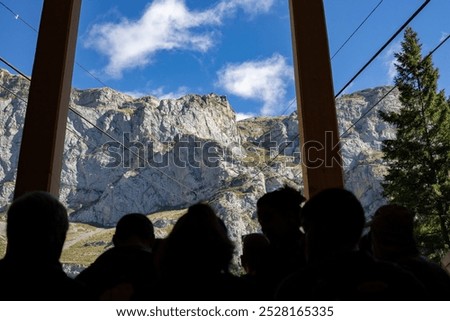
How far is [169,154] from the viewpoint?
124 meters

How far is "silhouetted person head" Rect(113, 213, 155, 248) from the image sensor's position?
178 cm

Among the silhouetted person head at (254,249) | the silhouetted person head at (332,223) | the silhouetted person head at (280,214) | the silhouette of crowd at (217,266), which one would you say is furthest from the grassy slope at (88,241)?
the silhouetted person head at (332,223)

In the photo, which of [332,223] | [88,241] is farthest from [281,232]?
[88,241]

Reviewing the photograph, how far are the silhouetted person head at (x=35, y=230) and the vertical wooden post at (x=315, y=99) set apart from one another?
3.67 feet

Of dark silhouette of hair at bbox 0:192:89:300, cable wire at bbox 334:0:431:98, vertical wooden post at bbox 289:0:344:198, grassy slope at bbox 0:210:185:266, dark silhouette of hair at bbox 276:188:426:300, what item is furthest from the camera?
grassy slope at bbox 0:210:185:266

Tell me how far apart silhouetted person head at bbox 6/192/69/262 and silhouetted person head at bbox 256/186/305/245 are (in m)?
0.70

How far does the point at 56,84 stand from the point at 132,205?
359 ft

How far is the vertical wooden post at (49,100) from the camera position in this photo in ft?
6.93

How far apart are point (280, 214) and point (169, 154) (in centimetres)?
12362

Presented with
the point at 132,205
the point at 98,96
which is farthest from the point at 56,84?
the point at 98,96

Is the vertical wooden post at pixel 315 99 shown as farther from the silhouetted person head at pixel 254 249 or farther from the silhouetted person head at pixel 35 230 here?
the silhouetted person head at pixel 35 230

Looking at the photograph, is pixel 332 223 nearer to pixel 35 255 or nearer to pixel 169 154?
pixel 35 255

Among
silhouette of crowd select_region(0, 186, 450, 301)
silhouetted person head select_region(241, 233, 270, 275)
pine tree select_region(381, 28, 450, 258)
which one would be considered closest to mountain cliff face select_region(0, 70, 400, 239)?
pine tree select_region(381, 28, 450, 258)

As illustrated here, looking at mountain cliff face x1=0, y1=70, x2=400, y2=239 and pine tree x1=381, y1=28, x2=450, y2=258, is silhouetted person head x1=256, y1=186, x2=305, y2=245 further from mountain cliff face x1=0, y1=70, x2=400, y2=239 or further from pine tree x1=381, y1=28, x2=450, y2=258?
mountain cliff face x1=0, y1=70, x2=400, y2=239
